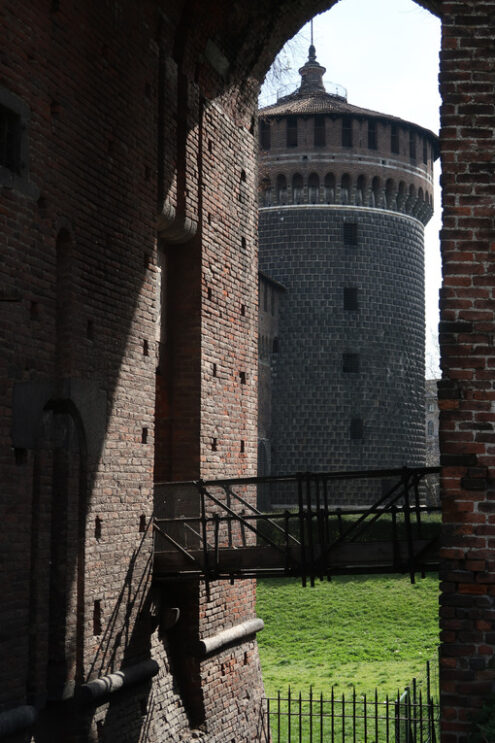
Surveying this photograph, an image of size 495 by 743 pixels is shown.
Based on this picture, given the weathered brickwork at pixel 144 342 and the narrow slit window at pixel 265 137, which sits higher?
the narrow slit window at pixel 265 137

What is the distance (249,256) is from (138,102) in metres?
3.31

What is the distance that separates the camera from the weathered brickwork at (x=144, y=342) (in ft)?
21.6

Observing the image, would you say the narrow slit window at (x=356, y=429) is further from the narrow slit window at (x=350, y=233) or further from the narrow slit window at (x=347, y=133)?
the narrow slit window at (x=347, y=133)

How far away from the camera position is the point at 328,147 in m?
38.2

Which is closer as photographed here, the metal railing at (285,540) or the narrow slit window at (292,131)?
the metal railing at (285,540)

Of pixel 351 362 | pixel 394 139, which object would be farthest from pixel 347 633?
pixel 394 139

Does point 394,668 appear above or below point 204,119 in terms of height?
below

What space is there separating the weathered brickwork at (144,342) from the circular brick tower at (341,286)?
2293 centimetres

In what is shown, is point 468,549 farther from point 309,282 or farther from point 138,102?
point 309,282

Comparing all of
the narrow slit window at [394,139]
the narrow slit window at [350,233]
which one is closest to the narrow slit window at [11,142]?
the narrow slit window at [350,233]

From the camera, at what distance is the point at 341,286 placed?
37562 millimetres

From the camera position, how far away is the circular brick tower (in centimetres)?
3681

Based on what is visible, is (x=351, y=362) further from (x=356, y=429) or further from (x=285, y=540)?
(x=285, y=540)

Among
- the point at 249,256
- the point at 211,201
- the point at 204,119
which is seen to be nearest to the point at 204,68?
the point at 204,119
